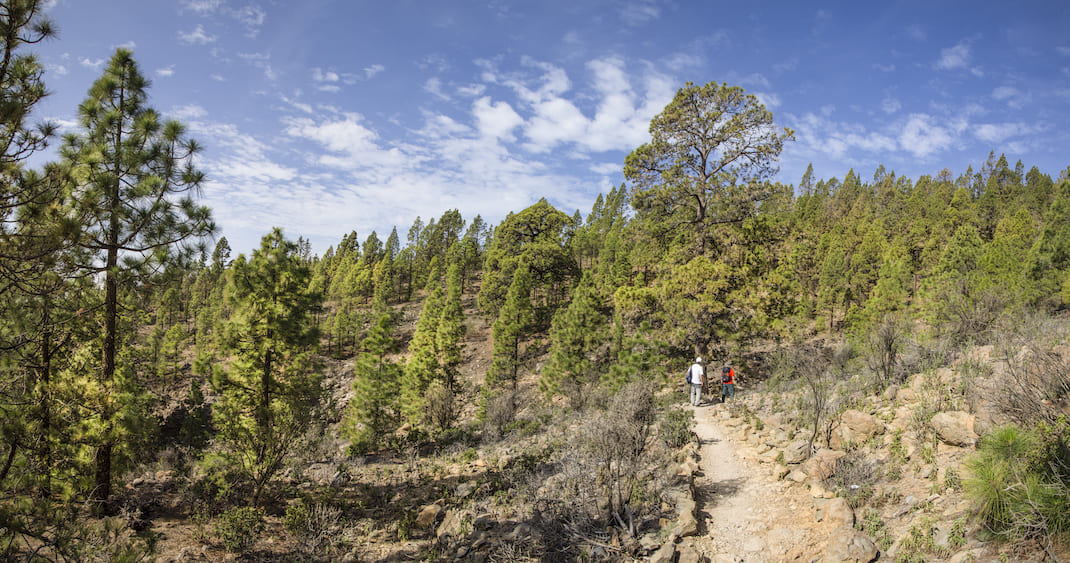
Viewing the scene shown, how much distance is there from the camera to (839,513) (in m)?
5.31

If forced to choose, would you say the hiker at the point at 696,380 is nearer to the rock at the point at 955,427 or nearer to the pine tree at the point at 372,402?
the rock at the point at 955,427

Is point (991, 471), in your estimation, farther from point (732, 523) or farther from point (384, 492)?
point (384, 492)

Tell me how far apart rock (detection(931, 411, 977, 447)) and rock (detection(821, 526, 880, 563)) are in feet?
6.70

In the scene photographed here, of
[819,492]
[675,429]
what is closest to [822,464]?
[819,492]

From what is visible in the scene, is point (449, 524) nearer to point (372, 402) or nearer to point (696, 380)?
point (696, 380)

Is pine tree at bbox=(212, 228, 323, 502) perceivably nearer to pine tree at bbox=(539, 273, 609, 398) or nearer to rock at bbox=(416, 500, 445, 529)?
rock at bbox=(416, 500, 445, 529)

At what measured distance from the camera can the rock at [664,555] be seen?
16.9ft

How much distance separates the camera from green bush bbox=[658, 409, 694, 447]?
29.6 ft

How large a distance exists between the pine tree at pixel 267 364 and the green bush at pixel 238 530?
1.64 m

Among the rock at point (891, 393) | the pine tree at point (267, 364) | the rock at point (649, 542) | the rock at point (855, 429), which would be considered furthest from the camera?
the pine tree at point (267, 364)

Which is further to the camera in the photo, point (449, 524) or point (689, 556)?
point (449, 524)

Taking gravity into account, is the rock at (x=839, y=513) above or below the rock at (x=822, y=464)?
below

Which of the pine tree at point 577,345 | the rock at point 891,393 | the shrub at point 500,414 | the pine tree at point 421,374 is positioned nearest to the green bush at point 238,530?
the shrub at point 500,414

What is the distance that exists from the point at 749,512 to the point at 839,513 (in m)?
1.27
